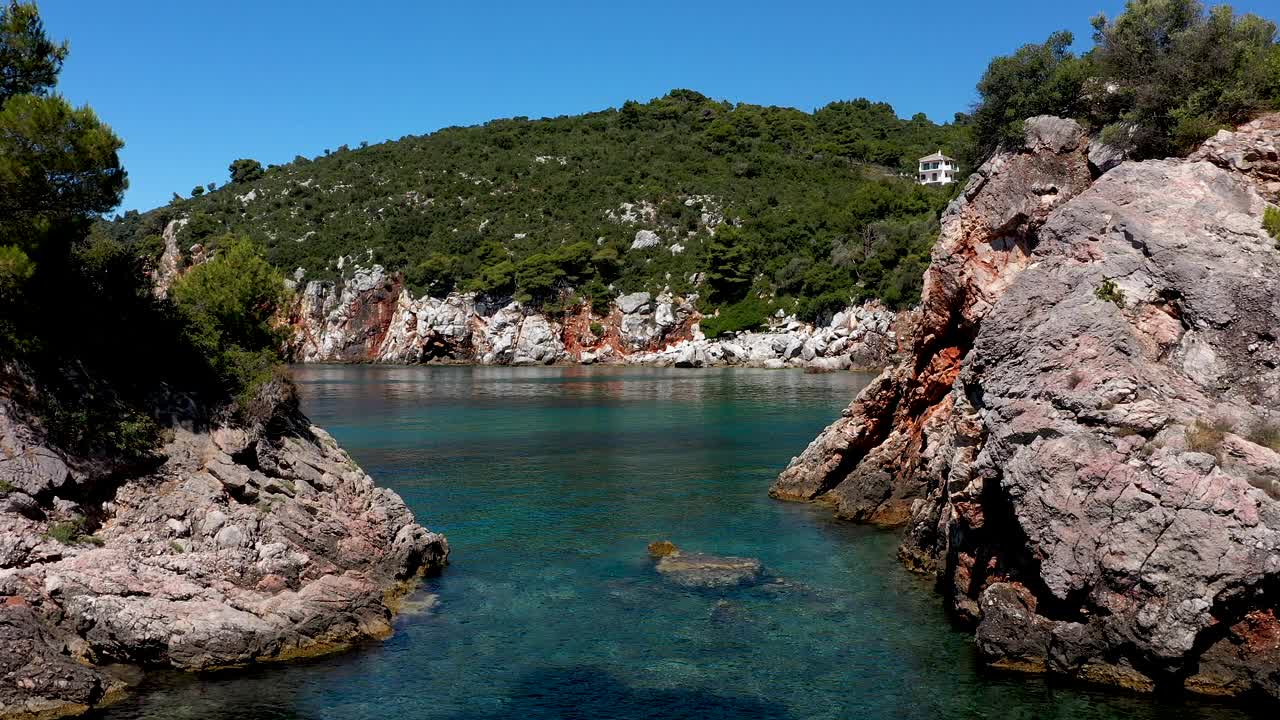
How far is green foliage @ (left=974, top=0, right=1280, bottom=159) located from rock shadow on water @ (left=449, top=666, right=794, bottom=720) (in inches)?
580


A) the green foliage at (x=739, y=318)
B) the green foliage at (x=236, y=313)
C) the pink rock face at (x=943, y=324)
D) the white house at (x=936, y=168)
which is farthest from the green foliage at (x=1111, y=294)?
the white house at (x=936, y=168)

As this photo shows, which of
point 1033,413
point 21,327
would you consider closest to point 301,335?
point 21,327

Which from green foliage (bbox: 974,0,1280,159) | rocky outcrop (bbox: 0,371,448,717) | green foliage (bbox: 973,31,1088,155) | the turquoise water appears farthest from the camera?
green foliage (bbox: 973,31,1088,155)

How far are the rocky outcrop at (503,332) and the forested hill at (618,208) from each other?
A: 8.16 ft

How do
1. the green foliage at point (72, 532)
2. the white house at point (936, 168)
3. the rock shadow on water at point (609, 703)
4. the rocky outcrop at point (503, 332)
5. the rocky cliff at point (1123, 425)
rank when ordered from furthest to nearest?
the white house at point (936, 168) < the rocky outcrop at point (503, 332) < the green foliage at point (72, 532) < the rock shadow on water at point (609, 703) < the rocky cliff at point (1123, 425)

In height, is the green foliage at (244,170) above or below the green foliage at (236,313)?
above

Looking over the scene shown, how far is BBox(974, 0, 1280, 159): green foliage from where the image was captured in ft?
66.2

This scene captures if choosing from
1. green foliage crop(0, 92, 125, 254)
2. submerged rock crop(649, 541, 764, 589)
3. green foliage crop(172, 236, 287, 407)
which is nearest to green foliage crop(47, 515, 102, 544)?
green foliage crop(172, 236, 287, 407)

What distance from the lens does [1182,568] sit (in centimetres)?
1309

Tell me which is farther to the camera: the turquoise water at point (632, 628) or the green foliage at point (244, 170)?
the green foliage at point (244, 170)

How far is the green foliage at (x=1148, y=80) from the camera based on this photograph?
20.2m

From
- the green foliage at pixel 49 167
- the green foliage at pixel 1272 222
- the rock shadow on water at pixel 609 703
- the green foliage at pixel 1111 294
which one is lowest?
the rock shadow on water at pixel 609 703

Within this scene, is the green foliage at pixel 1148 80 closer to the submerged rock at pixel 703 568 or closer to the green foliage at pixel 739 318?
the submerged rock at pixel 703 568

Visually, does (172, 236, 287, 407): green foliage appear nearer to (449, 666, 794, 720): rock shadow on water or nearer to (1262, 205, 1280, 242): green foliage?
(449, 666, 794, 720): rock shadow on water
